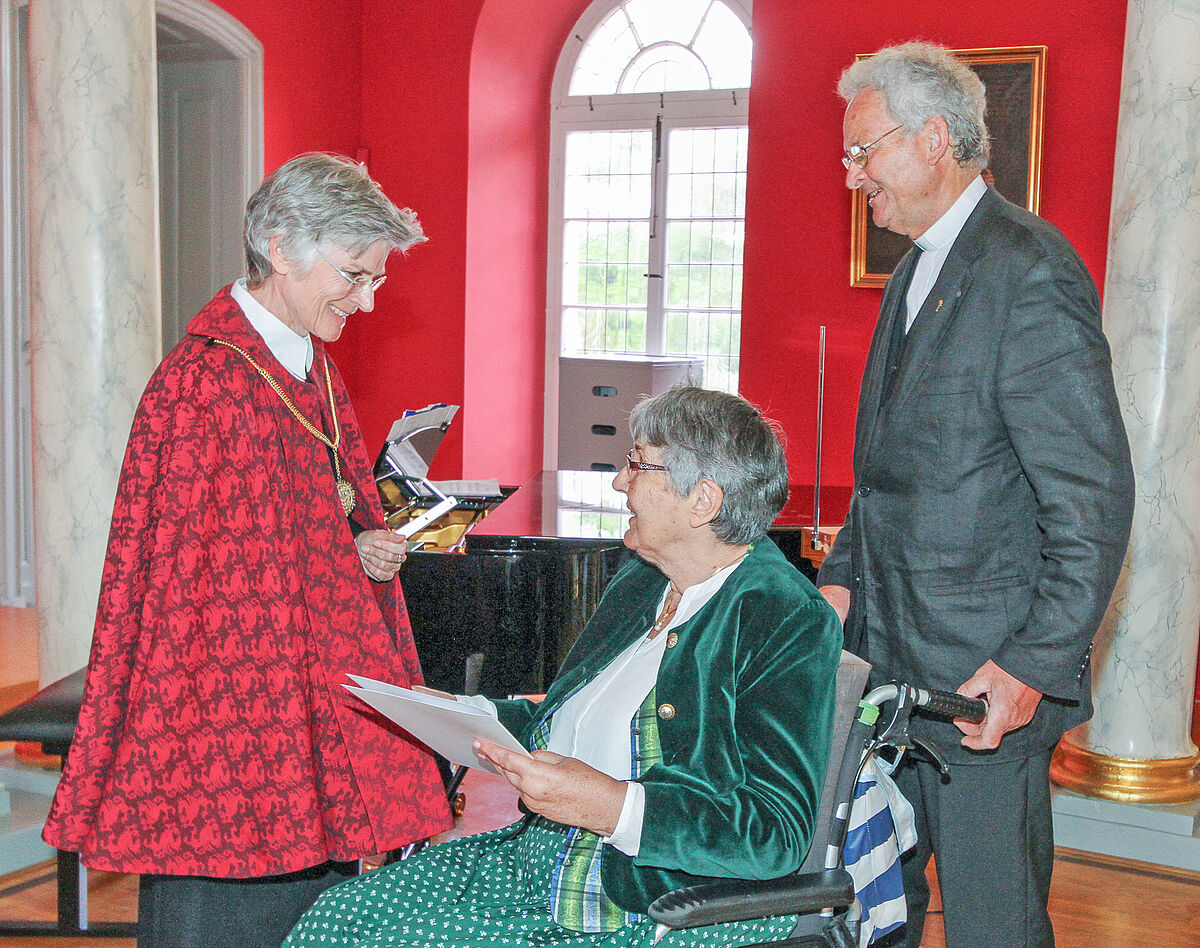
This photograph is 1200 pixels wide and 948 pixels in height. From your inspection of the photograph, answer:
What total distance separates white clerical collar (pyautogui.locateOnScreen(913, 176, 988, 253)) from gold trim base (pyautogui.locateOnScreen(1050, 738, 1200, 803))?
229 centimetres

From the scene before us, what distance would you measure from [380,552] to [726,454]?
652mm

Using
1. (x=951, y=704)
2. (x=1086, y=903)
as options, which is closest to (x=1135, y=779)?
(x=1086, y=903)

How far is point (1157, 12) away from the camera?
3371 mm

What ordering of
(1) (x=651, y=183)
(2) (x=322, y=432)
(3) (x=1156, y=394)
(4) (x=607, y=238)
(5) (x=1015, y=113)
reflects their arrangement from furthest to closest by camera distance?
(4) (x=607, y=238), (1) (x=651, y=183), (5) (x=1015, y=113), (3) (x=1156, y=394), (2) (x=322, y=432)

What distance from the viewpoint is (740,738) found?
1.64 metres

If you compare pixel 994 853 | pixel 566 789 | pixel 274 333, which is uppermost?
pixel 274 333

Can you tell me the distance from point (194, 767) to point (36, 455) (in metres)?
2.09

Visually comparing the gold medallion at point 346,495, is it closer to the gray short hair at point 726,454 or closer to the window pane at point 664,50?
the gray short hair at point 726,454

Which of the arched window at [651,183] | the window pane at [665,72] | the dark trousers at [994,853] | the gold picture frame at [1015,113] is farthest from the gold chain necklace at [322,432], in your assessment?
the window pane at [665,72]

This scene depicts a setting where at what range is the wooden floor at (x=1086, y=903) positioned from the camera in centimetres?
293

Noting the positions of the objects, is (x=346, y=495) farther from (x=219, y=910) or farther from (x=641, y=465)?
(x=219, y=910)

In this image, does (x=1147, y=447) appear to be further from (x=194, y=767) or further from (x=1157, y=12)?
(x=194, y=767)

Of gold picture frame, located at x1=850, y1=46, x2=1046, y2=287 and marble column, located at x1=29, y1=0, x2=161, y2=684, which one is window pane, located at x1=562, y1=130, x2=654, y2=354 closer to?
gold picture frame, located at x1=850, y1=46, x2=1046, y2=287

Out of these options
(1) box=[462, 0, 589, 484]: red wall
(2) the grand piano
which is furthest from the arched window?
(2) the grand piano
